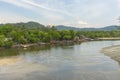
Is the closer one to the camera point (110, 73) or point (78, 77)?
point (78, 77)

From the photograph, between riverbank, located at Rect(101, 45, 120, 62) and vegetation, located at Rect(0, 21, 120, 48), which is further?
vegetation, located at Rect(0, 21, 120, 48)

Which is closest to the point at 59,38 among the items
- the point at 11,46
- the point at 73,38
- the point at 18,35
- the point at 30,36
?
the point at 73,38

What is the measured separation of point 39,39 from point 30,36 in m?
6.98

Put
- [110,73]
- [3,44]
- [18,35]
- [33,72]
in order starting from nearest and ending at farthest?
[110,73] < [33,72] < [3,44] < [18,35]

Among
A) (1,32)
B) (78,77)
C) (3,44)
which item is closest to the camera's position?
(78,77)

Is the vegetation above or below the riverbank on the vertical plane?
above

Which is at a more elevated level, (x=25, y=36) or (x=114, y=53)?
(x=25, y=36)

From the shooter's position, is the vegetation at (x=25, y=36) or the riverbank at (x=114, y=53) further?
the vegetation at (x=25, y=36)

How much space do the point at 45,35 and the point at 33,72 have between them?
286 feet

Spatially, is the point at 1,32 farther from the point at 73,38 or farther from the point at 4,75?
the point at 4,75

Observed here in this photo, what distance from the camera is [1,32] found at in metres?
109

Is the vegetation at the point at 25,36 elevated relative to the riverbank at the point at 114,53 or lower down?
elevated

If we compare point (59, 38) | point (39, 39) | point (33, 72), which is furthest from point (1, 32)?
point (33, 72)

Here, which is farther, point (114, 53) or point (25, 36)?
point (25, 36)
